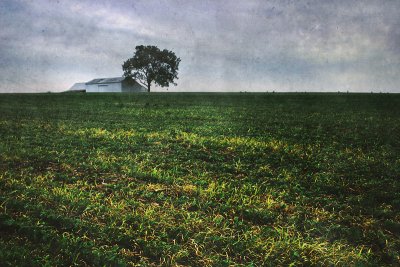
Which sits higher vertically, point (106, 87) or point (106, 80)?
point (106, 80)

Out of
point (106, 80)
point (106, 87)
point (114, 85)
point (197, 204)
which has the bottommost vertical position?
point (197, 204)

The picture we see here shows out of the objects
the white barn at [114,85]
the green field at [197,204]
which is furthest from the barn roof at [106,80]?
the green field at [197,204]

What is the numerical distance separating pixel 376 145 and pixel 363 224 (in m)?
6.48

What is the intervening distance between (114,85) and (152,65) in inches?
691

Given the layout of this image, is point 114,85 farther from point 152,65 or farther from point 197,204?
point 197,204

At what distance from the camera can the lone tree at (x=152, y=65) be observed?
3297 inches

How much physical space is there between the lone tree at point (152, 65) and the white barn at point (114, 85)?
7.31m

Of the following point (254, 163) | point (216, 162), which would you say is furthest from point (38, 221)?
point (254, 163)

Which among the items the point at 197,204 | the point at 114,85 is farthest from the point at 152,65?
the point at 197,204

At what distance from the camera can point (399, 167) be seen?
7.59 m

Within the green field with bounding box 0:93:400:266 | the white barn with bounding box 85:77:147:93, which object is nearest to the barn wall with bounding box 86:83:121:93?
the white barn with bounding box 85:77:147:93

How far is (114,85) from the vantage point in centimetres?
9606

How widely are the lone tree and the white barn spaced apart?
24.0 ft

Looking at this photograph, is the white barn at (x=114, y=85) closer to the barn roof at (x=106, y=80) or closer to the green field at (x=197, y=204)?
the barn roof at (x=106, y=80)
